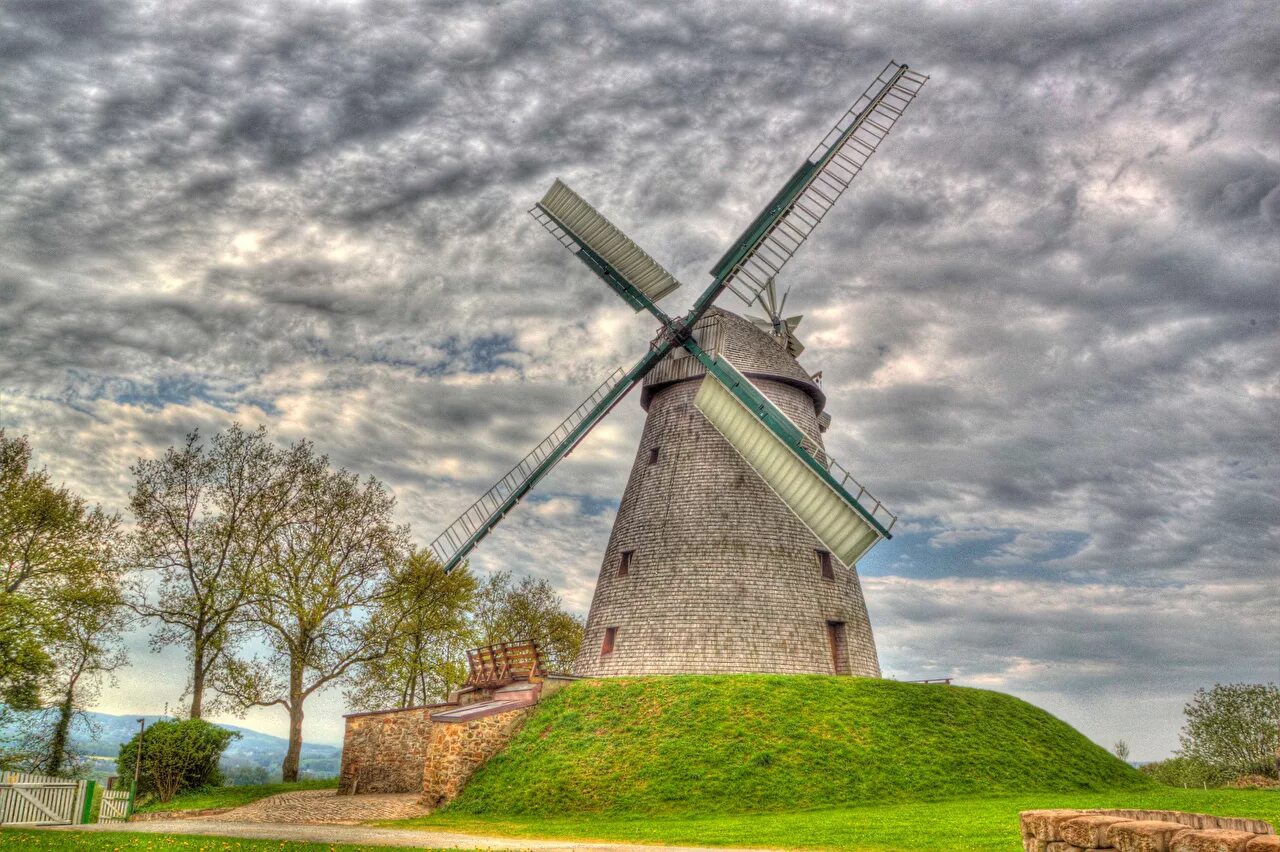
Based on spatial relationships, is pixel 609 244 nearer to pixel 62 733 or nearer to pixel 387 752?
pixel 387 752

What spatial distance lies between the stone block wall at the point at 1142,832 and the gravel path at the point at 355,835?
6.24 m

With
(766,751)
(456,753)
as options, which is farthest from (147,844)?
(766,751)

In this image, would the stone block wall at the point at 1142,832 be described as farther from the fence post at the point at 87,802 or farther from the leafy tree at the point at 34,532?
the leafy tree at the point at 34,532

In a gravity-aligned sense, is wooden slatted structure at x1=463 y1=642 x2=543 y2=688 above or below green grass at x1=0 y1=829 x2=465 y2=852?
above

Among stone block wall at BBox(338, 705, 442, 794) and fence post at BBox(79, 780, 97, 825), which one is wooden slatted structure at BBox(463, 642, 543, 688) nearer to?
stone block wall at BBox(338, 705, 442, 794)

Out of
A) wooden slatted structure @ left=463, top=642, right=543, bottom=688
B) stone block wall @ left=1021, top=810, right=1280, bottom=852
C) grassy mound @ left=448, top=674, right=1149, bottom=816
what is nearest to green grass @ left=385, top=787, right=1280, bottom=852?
grassy mound @ left=448, top=674, right=1149, bottom=816

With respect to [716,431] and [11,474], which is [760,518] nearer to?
[716,431]

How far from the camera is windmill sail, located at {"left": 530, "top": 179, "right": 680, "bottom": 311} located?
2728 cm

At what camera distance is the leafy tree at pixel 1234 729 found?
35.0 m

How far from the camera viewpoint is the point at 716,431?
84.3ft

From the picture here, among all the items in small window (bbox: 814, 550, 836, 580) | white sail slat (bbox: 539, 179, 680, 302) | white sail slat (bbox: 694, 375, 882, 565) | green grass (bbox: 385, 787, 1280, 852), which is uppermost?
white sail slat (bbox: 539, 179, 680, 302)

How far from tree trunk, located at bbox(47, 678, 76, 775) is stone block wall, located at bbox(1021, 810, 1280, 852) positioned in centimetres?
2958

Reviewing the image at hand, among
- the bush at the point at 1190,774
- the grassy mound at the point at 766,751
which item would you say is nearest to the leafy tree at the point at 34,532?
the grassy mound at the point at 766,751

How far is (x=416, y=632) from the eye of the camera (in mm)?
31922
